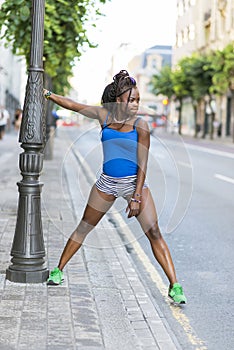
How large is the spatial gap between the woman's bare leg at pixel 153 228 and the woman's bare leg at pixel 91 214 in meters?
0.27

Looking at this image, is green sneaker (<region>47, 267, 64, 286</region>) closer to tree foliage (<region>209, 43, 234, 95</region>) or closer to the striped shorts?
the striped shorts

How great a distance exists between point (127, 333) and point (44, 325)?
53cm

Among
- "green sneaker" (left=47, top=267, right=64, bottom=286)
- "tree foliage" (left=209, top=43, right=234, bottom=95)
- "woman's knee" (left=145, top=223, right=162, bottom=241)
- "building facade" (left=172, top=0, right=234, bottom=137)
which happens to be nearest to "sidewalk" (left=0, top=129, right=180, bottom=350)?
"green sneaker" (left=47, top=267, right=64, bottom=286)

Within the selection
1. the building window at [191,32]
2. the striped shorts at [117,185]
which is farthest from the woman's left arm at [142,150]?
the building window at [191,32]

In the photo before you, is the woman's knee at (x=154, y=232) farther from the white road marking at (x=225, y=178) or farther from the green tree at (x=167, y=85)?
the green tree at (x=167, y=85)

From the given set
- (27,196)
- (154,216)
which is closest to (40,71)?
(27,196)

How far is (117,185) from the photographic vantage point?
576 centimetres

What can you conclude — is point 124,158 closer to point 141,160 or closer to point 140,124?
point 141,160

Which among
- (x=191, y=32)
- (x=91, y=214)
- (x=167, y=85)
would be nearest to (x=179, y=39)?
(x=191, y=32)

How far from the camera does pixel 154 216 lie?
5.79 m

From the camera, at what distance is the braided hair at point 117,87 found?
18.2 feet

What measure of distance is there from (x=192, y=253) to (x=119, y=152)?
3094mm

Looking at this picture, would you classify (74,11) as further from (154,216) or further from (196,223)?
(154,216)

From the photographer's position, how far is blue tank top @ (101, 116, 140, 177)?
5.55m
